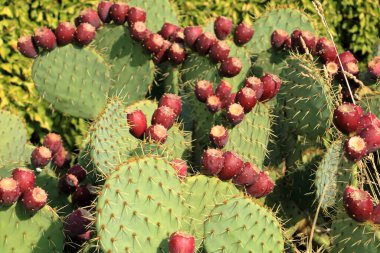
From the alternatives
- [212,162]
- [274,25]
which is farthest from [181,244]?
[274,25]

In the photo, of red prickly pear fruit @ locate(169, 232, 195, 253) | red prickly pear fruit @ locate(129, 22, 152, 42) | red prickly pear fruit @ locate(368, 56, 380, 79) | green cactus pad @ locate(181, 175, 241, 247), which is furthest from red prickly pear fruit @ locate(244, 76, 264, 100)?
red prickly pear fruit @ locate(169, 232, 195, 253)

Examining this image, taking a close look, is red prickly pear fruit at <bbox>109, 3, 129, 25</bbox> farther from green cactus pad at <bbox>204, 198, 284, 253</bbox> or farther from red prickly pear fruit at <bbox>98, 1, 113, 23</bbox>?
green cactus pad at <bbox>204, 198, 284, 253</bbox>

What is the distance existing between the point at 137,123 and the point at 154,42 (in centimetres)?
89

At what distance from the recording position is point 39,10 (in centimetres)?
529

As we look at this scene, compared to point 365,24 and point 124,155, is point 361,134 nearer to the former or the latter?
point 124,155

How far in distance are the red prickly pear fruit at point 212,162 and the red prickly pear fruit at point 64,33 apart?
1.23m

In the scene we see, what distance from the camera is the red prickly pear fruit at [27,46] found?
3.41m

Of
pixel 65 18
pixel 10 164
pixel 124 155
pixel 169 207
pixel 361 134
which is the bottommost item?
pixel 65 18

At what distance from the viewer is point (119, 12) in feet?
11.7

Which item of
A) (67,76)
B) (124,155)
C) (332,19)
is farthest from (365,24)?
(124,155)

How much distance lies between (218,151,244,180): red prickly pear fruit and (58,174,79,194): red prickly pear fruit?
0.76m

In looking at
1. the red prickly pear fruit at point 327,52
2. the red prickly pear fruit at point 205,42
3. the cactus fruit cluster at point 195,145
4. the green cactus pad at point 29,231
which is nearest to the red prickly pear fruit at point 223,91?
the cactus fruit cluster at point 195,145

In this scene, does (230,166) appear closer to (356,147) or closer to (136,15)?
(356,147)

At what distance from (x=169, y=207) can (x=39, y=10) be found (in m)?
3.33
